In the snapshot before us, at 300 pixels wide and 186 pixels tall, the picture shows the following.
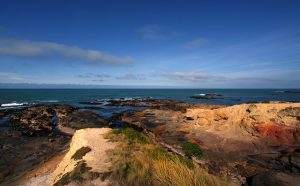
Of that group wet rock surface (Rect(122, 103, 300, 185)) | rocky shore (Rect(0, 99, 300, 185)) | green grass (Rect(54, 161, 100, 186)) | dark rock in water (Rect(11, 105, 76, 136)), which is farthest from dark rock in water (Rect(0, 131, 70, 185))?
wet rock surface (Rect(122, 103, 300, 185))

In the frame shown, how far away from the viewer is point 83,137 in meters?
17.0

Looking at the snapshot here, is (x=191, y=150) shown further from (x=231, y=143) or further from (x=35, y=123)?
(x=35, y=123)

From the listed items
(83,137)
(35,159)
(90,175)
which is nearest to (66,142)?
(35,159)

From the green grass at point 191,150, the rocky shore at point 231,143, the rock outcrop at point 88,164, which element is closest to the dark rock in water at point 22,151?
the rocky shore at point 231,143

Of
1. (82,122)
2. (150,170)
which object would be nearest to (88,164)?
(150,170)

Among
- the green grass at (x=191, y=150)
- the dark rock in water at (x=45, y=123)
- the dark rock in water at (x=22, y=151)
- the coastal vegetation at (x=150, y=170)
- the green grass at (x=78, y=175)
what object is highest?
the coastal vegetation at (x=150, y=170)

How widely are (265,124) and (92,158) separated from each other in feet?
55.7

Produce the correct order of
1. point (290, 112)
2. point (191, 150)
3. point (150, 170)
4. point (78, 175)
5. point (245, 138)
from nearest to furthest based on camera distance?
point (78, 175) < point (150, 170) < point (191, 150) < point (245, 138) < point (290, 112)

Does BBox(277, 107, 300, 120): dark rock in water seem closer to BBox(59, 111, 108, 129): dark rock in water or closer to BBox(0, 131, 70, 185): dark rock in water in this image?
BBox(0, 131, 70, 185): dark rock in water

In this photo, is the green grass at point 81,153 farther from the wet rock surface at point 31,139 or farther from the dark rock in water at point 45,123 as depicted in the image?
the dark rock in water at point 45,123

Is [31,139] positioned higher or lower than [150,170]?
lower

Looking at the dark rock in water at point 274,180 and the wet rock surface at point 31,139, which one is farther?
the wet rock surface at point 31,139

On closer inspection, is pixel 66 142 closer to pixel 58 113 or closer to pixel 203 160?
pixel 203 160

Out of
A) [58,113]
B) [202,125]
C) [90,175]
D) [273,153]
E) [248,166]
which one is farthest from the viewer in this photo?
[58,113]
